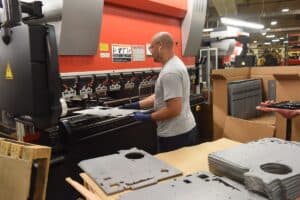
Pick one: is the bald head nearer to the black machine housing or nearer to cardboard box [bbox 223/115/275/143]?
the black machine housing

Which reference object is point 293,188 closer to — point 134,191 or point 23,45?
point 134,191

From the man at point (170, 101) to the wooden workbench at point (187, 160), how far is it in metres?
0.39

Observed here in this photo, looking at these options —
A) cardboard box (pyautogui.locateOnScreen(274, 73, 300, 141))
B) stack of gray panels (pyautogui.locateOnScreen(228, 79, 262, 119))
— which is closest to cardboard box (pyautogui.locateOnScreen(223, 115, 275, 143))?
cardboard box (pyautogui.locateOnScreen(274, 73, 300, 141))

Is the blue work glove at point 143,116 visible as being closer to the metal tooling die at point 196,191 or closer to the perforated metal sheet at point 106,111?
the perforated metal sheet at point 106,111

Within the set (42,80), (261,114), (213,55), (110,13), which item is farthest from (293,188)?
(213,55)

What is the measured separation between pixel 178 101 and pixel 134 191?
1052 millimetres

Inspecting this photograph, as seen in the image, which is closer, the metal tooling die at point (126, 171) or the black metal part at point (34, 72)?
the metal tooling die at point (126, 171)

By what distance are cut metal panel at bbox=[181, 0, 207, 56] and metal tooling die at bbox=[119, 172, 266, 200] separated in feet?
7.25

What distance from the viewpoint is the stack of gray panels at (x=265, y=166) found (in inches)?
38.8

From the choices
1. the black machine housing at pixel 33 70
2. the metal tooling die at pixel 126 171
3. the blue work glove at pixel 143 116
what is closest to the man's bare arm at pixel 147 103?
the blue work glove at pixel 143 116

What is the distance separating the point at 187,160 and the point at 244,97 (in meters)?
2.13

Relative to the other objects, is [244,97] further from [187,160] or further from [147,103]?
[187,160]

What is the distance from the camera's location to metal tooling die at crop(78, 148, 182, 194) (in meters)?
1.19

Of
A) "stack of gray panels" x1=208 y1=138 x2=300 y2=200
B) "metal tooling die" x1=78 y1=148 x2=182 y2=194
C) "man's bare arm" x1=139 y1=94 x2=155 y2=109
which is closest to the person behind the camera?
"stack of gray panels" x1=208 y1=138 x2=300 y2=200
